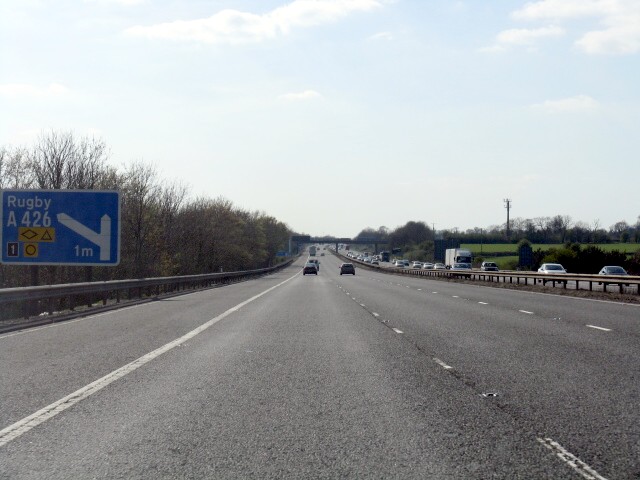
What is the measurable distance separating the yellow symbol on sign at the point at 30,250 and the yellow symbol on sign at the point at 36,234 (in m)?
0.19

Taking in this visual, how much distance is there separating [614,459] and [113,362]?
868 cm

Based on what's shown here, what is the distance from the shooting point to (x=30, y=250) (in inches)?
1161

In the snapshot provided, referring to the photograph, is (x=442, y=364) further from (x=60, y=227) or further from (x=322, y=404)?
(x=60, y=227)

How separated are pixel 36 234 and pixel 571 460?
2603cm

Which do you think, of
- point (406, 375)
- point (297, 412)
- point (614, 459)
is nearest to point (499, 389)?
point (406, 375)

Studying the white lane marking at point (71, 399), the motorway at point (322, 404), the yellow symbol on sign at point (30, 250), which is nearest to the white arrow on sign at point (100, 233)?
the yellow symbol on sign at point (30, 250)

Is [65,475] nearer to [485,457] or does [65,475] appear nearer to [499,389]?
[485,457]

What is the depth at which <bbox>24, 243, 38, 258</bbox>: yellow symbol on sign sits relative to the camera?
1158 inches

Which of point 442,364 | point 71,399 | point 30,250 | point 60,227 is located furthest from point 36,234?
point 71,399

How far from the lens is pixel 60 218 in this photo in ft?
99.5

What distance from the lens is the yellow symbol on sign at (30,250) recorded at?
29422 mm

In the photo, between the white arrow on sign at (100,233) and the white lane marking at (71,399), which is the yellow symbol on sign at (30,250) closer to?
Answer: the white arrow on sign at (100,233)

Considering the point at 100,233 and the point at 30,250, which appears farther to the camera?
the point at 100,233

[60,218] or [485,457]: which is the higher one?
[60,218]
